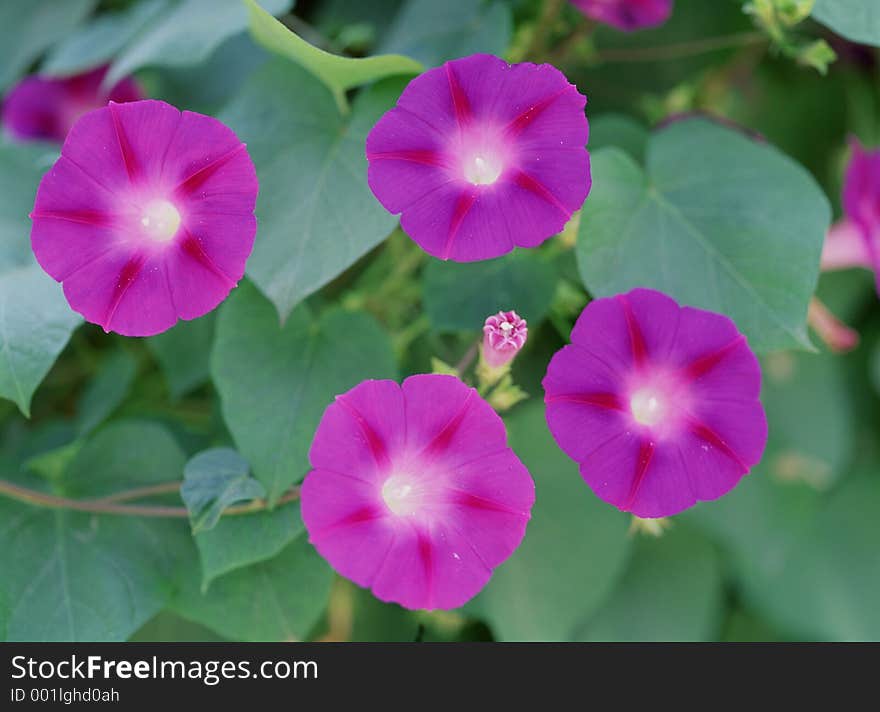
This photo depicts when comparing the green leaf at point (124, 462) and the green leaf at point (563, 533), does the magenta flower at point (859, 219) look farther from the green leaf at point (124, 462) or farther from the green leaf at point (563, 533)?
the green leaf at point (124, 462)

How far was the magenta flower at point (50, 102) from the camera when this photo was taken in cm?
94

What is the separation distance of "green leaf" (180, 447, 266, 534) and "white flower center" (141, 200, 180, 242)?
0.15 m

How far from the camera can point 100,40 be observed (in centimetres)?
91

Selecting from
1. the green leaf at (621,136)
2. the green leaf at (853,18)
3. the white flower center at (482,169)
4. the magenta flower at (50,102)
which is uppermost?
the magenta flower at (50,102)

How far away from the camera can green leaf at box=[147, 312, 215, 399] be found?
2.69 feet

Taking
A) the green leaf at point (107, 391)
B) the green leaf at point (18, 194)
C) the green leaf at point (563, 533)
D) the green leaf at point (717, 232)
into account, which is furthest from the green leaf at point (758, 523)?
the green leaf at point (18, 194)


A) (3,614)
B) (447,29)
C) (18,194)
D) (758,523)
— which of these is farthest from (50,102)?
(758,523)

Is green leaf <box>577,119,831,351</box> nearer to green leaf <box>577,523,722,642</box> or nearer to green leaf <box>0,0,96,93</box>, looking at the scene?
green leaf <box>577,523,722,642</box>

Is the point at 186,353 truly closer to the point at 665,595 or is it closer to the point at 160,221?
the point at 160,221

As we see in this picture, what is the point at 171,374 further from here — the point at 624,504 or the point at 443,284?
the point at 624,504

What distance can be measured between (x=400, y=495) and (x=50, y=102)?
25.7 inches

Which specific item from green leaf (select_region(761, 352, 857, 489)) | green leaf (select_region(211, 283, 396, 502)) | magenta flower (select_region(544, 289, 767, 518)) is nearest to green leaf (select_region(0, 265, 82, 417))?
green leaf (select_region(211, 283, 396, 502))

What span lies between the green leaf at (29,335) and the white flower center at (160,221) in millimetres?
84
